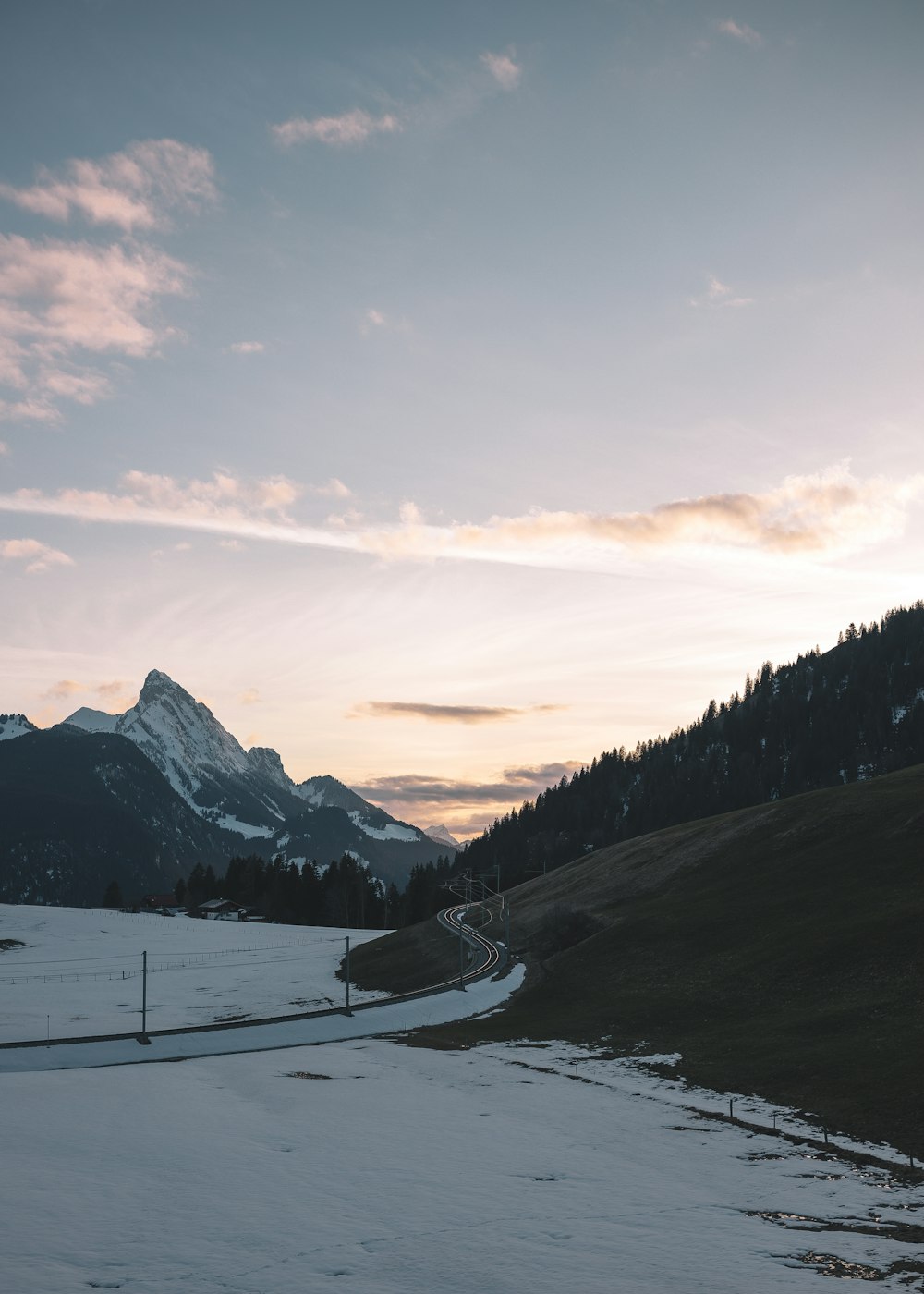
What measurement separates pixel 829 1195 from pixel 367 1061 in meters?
38.2

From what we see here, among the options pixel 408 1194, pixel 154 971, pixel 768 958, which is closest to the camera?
pixel 408 1194

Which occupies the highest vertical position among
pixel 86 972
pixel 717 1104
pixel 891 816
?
pixel 891 816

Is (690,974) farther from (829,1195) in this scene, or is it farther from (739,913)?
(829,1195)

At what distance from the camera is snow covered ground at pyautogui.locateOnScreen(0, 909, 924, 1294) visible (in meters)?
24.2

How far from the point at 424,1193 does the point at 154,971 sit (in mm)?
103970

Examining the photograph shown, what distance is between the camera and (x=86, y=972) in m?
126

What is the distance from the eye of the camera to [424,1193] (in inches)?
1257

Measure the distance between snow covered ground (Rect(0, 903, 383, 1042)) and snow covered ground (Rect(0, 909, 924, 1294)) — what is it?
38.8 m

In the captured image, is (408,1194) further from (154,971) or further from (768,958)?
(154,971)

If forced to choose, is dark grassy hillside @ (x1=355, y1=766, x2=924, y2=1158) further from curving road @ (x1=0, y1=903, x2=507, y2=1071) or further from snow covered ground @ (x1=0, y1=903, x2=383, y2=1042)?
snow covered ground @ (x1=0, y1=903, x2=383, y2=1042)

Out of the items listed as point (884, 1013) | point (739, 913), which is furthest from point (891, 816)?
point (884, 1013)

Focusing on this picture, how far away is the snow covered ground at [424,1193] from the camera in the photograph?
24.2 metres

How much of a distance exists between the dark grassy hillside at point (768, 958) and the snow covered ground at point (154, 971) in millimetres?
18263

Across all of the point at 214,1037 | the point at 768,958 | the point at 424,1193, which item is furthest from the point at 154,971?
the point at 424,1193
